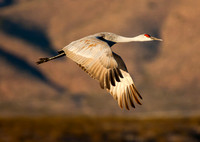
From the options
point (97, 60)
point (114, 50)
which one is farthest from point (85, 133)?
point (114, 50)

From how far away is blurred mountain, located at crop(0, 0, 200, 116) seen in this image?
100 m

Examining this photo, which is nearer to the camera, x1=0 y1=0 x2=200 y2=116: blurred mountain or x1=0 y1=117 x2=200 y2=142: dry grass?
x1=0 y1=117 x2=200 y2=142: dry grass

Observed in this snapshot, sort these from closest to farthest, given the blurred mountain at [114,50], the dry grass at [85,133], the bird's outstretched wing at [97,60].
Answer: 1. the bird's outstretched wing at [97,60]
2. the dry grass at [85,133]
3. the blurred mountain at [114,50]

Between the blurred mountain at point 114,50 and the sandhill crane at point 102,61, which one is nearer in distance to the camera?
the sandhill crane at point 102,61

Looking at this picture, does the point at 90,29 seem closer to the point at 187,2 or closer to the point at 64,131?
the point at 187,2

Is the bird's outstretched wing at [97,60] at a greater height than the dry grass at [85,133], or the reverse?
the dry grass at [85,133]

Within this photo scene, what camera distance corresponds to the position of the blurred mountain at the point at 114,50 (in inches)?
3942

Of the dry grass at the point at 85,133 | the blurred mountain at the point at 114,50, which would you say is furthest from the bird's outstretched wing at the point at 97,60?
the blurred mountain at the point at 114,50

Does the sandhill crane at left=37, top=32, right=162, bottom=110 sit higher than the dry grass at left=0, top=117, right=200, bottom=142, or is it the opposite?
the dry grass at left=0, top=117, right=200, bottom=142

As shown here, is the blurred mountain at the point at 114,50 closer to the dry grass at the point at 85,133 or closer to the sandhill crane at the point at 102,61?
the dry grass at the point at 85,133

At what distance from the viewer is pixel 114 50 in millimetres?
101500

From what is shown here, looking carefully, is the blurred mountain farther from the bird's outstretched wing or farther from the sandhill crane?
the bird's outstretched wing

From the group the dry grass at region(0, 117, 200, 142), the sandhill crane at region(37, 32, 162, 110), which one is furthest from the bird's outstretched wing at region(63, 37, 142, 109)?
the dry grass at region(0, 117, 200, 142)

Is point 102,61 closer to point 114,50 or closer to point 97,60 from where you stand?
point 97,60
